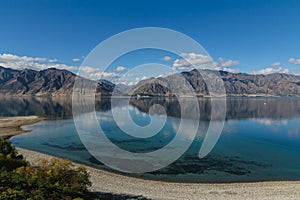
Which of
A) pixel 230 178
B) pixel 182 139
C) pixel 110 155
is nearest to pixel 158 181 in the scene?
pixel 230 178

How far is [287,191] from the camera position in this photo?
32250 millimetres

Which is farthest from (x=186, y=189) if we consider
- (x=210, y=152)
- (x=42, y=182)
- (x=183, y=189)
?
(x=210, y=152)

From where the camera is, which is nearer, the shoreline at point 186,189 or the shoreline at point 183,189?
the shoreline at point 183,189

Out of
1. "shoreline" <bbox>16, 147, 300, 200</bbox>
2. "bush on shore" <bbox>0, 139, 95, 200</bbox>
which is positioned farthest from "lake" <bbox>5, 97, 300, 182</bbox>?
"bush on shore" <bbox>0, 139, 95, 200</bbox>

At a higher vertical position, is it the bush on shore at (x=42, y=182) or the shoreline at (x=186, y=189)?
the bush on shore at (x=42, y=182)

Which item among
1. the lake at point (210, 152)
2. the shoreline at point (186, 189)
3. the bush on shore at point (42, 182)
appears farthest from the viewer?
the lake at point (210, 152)

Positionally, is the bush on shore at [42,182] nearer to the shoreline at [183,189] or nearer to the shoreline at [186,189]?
the shoreline at [183,189]

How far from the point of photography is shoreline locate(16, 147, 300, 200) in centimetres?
2958

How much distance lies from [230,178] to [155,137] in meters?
34.4

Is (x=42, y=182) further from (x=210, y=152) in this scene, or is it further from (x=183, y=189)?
(x=210, y=152)

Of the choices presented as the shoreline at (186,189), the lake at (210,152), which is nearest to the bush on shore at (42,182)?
the shoreline at (186,189)

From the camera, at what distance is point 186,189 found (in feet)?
108

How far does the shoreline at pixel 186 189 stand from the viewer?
1164 inches

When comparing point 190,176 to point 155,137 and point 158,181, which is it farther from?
point 155,137
